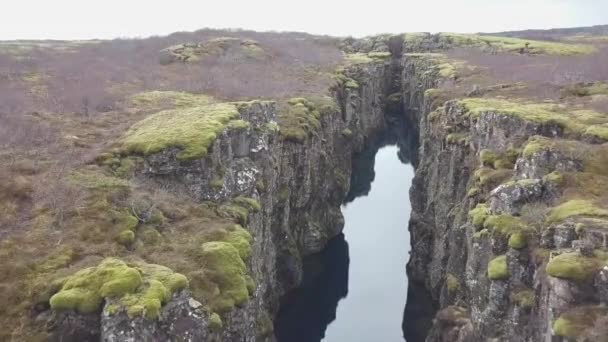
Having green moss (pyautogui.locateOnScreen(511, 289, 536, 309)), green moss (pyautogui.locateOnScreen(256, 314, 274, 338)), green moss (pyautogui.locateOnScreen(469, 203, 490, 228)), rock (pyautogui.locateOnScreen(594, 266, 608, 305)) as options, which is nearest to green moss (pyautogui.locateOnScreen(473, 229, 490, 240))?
green moss (pyautogui.locateOnScreen(469, 203, 490, 228))

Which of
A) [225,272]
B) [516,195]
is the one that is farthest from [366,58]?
[225,272]

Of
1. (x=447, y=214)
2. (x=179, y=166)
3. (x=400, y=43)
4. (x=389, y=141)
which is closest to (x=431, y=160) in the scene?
(x=447, y=214)

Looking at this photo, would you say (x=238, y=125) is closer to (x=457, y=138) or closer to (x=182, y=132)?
(x=182, y=132)

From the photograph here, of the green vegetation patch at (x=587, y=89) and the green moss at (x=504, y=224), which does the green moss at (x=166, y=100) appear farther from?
the green vegetation patch at (x=587, y=89)

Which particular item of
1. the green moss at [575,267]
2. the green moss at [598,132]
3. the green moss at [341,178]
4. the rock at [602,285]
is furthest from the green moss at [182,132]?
the green moss at [341,178]

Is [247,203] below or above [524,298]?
above

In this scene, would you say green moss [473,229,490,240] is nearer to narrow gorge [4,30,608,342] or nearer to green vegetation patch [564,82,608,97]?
narrow gorge [4,30,608,342]

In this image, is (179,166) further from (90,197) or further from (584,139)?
(584,139)
